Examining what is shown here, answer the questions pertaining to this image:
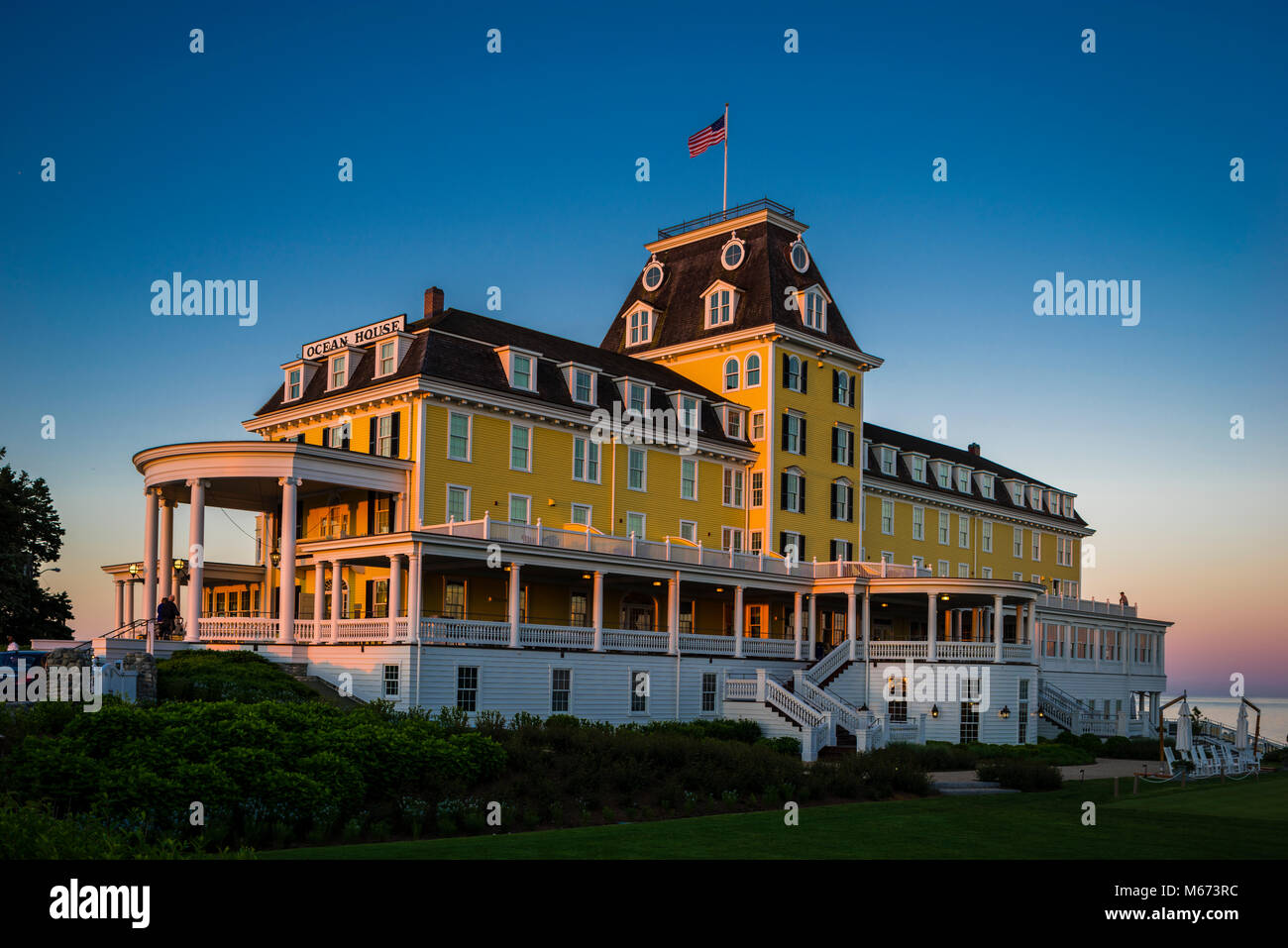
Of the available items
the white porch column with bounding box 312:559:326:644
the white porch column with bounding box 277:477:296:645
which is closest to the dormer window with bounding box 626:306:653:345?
the white porch column with bounding box 277:477:296:645

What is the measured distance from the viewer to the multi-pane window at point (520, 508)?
42.0 meters

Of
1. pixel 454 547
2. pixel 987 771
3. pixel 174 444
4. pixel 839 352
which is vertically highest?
pixel 839 352

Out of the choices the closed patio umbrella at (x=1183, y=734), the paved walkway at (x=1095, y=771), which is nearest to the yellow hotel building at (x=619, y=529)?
the paved walkway at (x=1095, y=771)

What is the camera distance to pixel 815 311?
176 ft

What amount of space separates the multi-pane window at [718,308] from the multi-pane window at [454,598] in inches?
766

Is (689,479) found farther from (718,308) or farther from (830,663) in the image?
(718,308)

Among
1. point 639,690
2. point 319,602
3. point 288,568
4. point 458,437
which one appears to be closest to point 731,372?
point 458,437

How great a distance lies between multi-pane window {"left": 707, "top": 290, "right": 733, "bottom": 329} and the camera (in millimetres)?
53531

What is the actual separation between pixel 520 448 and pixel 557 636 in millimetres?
7821

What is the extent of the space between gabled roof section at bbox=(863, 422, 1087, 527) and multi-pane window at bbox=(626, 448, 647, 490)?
52.2ft
